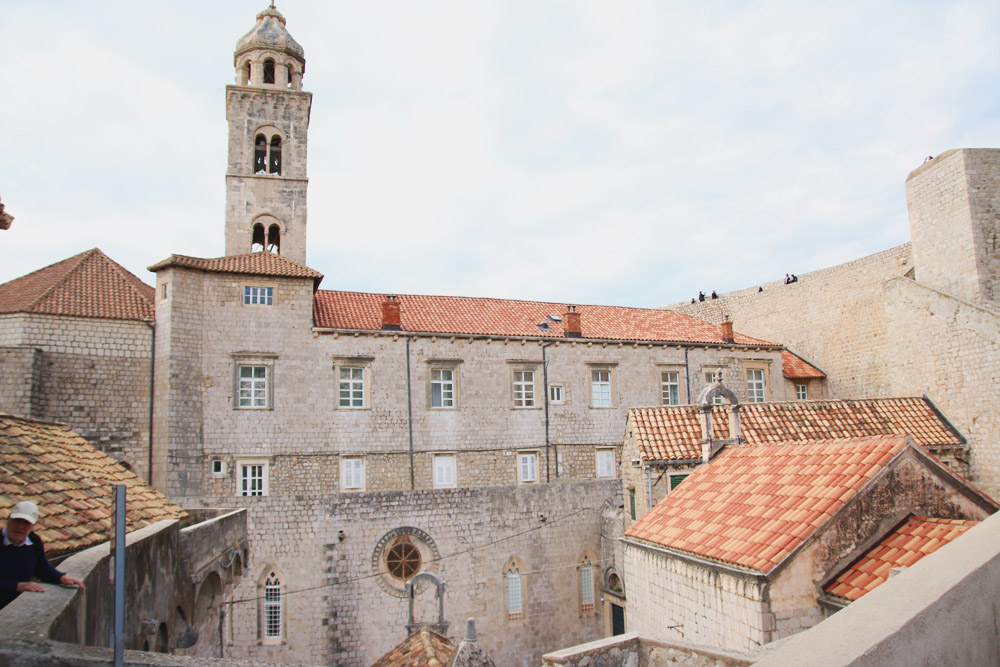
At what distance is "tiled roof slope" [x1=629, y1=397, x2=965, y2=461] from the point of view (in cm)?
1703

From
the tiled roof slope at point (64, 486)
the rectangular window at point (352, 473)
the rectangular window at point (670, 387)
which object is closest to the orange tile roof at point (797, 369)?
the rectangular window at point (670, 387)

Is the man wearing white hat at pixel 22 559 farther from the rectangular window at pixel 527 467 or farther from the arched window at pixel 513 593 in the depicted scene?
the rectangular window at pixel 527 467

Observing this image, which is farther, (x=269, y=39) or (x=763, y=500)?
(x=269, y=39)

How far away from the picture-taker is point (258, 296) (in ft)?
76.7

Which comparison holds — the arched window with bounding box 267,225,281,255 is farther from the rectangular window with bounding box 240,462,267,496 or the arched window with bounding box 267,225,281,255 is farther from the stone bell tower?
the rectangular window with bounding box 240,462,267,496

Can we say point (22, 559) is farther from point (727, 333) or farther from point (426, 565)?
point (727, 333)

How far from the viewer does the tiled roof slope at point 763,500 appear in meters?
9.16

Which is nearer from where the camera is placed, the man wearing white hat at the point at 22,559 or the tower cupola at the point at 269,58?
the man wearing white hat at the point at 22,559

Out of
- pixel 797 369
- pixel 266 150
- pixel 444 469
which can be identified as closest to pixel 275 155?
pixel 266 150

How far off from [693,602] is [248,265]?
61.2 ft

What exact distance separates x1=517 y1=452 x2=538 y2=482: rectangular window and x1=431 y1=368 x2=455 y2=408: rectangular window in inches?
133

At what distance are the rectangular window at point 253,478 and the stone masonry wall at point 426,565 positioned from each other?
4.65 meters

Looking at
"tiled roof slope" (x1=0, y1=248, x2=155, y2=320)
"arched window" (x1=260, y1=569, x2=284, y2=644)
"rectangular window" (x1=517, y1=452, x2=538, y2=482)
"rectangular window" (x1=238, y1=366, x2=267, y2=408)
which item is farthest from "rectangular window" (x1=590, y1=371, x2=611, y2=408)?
"tiled roof slope" (x1=0, y1=248, x2=155, y2=320)

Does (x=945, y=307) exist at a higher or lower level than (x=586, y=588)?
higher
